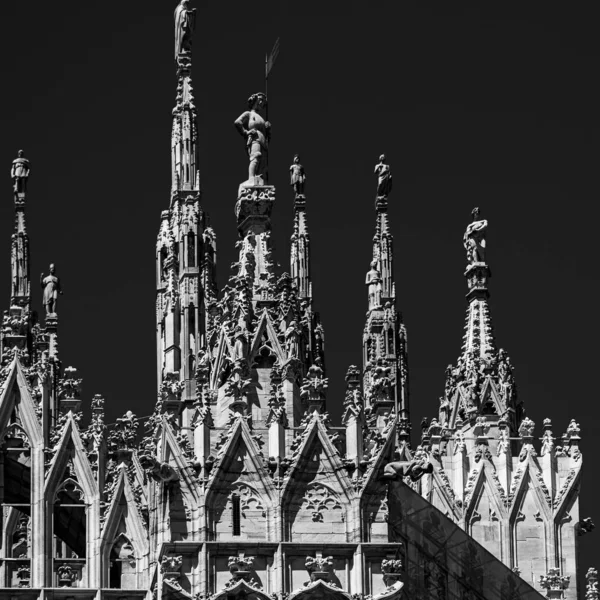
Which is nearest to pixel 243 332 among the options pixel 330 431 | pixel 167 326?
pixel 330 431

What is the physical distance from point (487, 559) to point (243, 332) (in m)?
7.61

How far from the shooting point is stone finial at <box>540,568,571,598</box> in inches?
3302

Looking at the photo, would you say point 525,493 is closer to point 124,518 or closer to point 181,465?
point 124,518

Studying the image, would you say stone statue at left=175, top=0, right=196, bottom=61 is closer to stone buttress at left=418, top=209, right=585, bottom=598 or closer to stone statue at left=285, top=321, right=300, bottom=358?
stone buttress at left=418, top=209, right=585, bottom=598

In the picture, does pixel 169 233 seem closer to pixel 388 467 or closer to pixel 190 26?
pixel 190 26

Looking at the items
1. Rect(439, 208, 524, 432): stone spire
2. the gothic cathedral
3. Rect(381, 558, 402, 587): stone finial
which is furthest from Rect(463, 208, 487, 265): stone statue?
Rect(381, 558, 402, 587): stone finial

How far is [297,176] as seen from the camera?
94.4 m

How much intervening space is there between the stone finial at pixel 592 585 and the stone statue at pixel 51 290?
45.0 feet

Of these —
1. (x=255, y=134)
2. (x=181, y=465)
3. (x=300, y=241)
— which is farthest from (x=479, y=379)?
(x=181, y=465)

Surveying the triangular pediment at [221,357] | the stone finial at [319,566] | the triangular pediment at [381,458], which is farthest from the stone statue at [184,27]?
the stone finial at [319,566]

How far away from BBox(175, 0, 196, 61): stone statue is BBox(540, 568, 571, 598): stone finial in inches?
603

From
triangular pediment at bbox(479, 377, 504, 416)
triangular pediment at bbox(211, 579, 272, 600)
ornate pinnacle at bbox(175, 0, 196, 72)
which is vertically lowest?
triangular pediment at bbox(211, 579, 272, 600)

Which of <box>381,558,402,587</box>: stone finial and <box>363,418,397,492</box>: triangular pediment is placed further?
<box>363,418,397,492</box>: triangular pediment

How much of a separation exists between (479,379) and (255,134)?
13.2m
